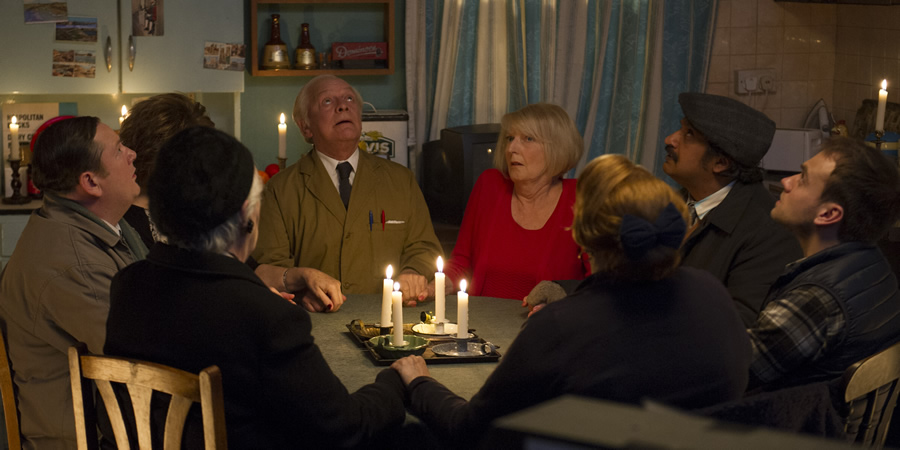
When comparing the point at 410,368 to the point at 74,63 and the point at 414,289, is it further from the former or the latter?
the point at 74,63

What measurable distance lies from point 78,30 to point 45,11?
0.50 feet

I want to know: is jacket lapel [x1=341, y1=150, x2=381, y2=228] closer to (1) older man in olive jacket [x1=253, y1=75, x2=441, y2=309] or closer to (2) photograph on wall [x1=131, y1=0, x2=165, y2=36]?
(1) older man in olive jacket [x1=253, y1=75, x2=441, y2=309]

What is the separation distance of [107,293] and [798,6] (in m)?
3.97

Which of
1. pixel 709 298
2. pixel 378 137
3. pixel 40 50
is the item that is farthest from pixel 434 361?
pixel 40 50

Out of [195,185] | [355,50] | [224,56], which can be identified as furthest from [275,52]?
[195,185]

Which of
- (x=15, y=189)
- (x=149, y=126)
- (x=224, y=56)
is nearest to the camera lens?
(x=149, y=126)

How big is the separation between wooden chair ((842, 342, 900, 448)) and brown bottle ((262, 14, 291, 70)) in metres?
3.19

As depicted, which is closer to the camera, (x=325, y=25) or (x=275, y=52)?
(x=275, y=52)

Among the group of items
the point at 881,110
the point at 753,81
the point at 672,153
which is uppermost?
the point at 753,81

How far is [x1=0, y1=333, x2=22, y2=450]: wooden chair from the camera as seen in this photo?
73.8 inches

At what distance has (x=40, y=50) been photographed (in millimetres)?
3893

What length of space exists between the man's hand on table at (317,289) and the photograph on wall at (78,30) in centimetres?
203

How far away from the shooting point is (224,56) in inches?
162

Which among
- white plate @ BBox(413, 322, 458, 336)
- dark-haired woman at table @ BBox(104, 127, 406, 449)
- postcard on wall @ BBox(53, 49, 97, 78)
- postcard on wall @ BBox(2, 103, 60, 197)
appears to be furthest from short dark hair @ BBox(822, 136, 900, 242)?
postcard on wall @ BBox(2, 103, 60, 197)
